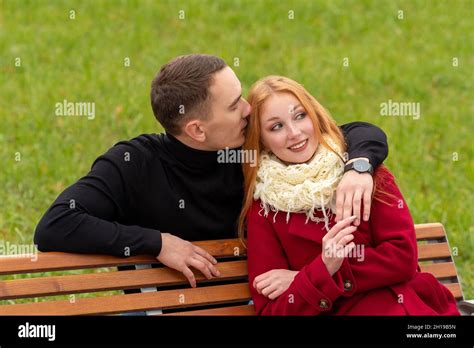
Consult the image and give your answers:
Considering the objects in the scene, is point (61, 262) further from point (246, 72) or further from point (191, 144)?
point (246, 72)

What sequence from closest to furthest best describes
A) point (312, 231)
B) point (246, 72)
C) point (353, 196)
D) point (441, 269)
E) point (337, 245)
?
point (337, 245)
point (353, 196)
point (312, 231)
point (441, 269)
point (246, 72)

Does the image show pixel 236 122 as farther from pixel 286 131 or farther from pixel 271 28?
pixel 271 28

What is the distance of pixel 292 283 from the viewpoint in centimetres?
370

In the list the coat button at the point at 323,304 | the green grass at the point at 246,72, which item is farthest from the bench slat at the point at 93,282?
the green grass at the point at 246,72

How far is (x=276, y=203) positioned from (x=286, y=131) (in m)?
0.32

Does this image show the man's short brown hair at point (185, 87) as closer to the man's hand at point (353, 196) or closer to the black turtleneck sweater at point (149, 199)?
the black turtleneck sweater at point (149, 199)

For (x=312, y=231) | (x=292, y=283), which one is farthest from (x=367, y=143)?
(x=292, y=283)

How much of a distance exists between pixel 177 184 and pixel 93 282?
0.58m

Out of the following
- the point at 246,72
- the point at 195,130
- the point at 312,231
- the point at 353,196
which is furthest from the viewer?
the point at 246,72

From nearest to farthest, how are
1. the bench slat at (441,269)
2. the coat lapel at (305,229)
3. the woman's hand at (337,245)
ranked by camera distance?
the woman's hand at (337,245), the coat lapel at (305,229), the bench slat at (441,269)

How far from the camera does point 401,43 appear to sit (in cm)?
998

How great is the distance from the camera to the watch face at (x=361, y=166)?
12.3 ft

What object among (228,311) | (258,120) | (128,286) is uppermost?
(258,120)

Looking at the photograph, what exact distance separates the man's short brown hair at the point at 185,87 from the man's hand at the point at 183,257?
20.9 inches
